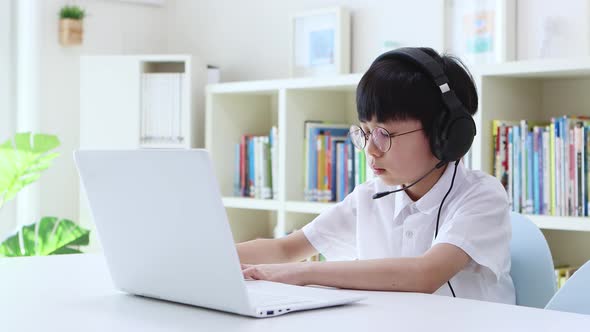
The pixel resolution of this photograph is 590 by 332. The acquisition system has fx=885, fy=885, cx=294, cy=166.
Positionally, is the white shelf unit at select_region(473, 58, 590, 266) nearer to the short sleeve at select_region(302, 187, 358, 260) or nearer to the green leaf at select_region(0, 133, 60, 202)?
the short sleeve at select_region(302, 187, 358, 260)

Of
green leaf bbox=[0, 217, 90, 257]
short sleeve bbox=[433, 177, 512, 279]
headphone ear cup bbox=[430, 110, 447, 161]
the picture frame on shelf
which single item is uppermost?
the picture frame on shelf

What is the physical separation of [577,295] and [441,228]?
29 cm

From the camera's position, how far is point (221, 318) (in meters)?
1.02

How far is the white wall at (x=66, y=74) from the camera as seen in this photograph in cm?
383

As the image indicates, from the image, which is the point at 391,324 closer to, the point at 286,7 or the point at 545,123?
the point at 545,123

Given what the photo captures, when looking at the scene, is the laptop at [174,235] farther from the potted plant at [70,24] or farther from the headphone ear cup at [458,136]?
the potted plant at [70,24]

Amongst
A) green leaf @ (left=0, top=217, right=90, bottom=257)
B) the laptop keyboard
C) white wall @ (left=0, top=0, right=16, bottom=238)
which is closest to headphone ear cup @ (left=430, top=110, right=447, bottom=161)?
the laptop keyboard

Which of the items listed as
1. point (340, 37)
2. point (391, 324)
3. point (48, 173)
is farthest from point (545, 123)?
point (48, 173)

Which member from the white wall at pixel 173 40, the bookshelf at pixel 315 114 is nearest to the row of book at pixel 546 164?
the bookshelf at pixel 315 114

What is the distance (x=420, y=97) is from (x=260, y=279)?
0.44 meters

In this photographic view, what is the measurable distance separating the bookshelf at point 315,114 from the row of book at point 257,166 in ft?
0.20

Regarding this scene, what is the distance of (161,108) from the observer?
147 inches

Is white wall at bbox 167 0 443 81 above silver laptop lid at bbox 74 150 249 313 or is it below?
above

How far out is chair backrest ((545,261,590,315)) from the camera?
120 centimetres
